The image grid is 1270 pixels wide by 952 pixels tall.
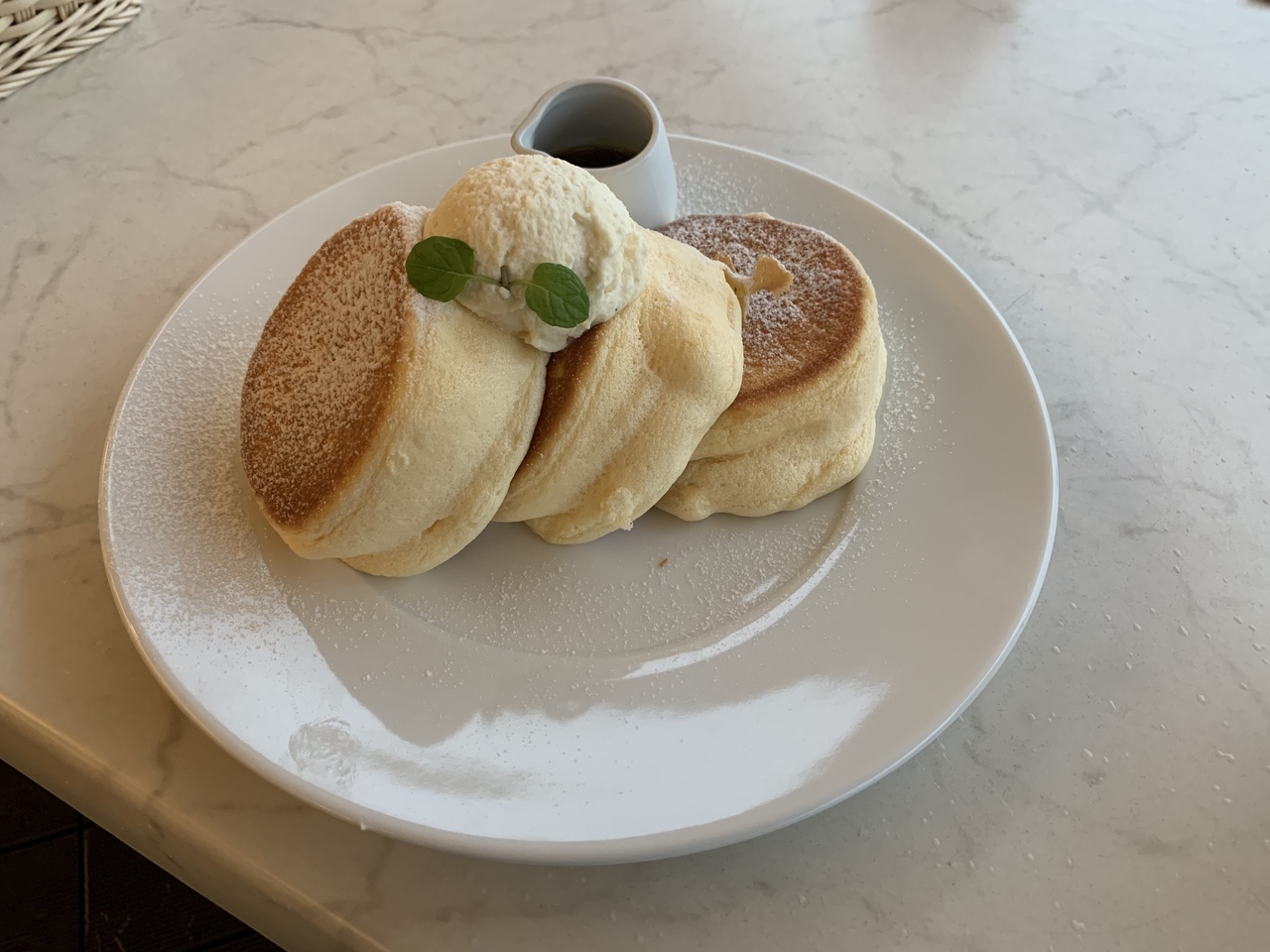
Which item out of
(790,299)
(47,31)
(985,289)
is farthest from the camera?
(47,31)

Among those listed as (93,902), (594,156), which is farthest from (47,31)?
(93,902)

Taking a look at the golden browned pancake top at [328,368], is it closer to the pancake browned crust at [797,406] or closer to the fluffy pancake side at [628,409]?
the fluffy pancake side at [628,409]

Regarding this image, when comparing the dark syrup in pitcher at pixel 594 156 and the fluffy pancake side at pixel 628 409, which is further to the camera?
the dark syrup in pitcher at pixel 594 156

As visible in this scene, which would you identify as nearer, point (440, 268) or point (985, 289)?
point (440, 268)

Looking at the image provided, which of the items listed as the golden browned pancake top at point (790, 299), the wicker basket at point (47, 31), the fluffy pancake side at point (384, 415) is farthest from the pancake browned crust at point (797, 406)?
the wicker basket at point (47, 31)

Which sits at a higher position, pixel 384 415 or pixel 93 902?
pixel 384 415

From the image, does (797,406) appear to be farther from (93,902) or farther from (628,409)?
(93,902)
